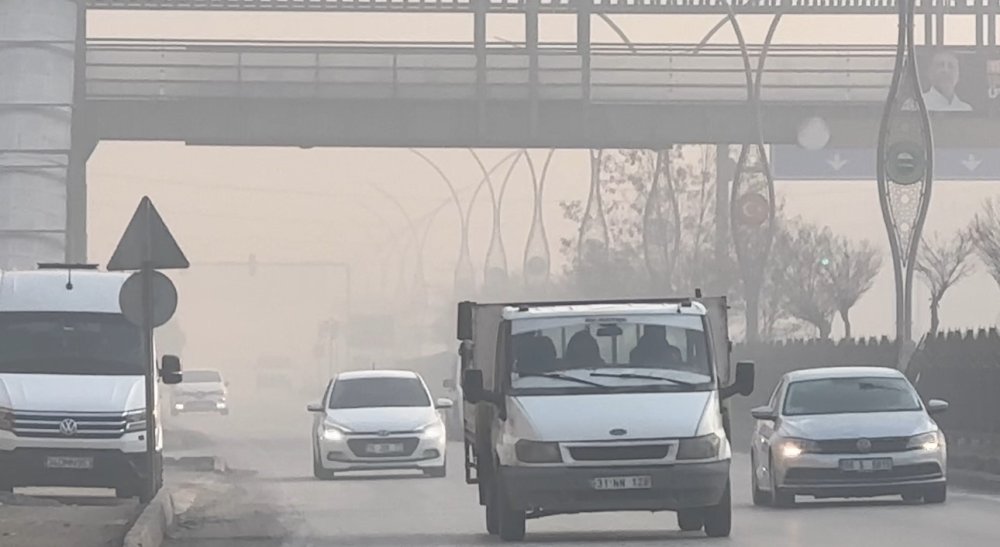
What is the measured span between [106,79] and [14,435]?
2986cm

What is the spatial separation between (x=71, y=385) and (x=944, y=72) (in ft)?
133

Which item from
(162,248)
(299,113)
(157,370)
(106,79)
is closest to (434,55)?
(299,113)

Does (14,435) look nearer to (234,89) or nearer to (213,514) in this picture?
(213,514)

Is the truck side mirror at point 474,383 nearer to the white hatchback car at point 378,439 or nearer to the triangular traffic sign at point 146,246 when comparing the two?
the triangular traffic sign at point 146,246

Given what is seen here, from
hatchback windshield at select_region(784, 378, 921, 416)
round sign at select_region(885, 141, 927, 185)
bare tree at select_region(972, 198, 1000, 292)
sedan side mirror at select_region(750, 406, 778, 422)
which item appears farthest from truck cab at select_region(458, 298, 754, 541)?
Result: bare tree at select_region(972, 198, 1000, 292)

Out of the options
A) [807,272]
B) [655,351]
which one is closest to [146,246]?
[655,351]

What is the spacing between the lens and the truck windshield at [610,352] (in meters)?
20.7

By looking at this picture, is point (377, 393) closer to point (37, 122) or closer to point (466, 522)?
point (466, 522)

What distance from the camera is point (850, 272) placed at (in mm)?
80000

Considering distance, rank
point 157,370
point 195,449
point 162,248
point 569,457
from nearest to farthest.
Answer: point 569,457 → point 162,248 → point 157,370 → point 195,449

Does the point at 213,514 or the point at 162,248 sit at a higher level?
the point at 162,248

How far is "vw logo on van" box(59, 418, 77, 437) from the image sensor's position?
82.9 feet

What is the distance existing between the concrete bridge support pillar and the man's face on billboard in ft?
69.1

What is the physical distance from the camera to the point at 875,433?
25.2m
